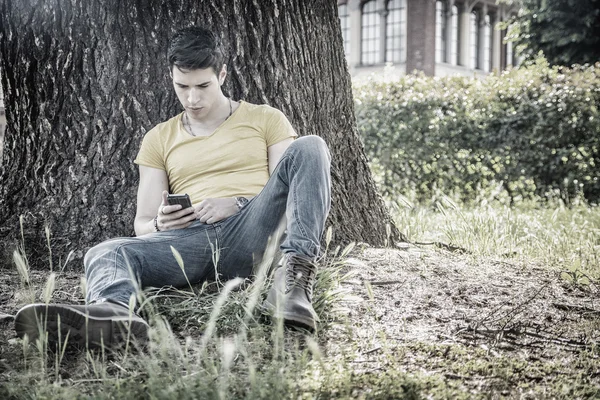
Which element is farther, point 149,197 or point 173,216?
point 149,197

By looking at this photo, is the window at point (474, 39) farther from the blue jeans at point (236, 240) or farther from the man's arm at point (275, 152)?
the blue jeans at point (236, 240)

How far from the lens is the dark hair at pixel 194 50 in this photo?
3418 mm

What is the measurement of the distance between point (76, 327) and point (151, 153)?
4.49 ft

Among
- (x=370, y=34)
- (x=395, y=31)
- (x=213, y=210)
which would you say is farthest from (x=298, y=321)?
(x=370, y=34)

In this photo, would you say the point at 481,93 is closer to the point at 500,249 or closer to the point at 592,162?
the point at 592,162

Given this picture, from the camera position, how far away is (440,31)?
2688cm

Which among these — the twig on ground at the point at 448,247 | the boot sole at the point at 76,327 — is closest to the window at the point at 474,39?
the twig on ground at the point at 448,247

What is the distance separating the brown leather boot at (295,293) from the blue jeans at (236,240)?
7 cm

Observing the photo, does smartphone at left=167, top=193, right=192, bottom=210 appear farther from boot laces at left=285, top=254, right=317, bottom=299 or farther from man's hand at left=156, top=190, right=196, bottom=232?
boot laces at left=285, top=254, right=317, bottom=299

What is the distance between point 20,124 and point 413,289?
2.49 meters

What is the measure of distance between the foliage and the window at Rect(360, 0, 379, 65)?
1008 cm

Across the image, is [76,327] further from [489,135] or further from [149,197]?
[489,135]

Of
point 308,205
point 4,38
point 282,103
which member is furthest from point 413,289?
point 4,38

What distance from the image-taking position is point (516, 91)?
8.71 metres
